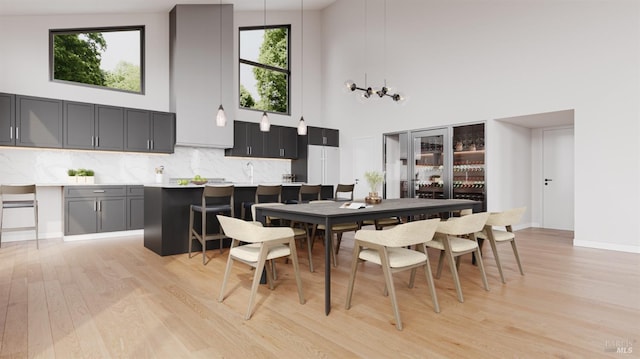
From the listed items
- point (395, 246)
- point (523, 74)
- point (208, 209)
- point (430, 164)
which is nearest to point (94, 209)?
point (208, 209)

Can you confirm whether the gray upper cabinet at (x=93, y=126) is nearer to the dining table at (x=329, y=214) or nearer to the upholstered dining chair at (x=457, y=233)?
the dining table at (x=329, y=214)

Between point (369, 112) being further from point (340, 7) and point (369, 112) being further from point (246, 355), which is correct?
point (246, 355)

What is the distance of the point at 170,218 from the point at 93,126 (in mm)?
2689

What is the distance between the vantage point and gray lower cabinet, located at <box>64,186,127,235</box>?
5.49 m

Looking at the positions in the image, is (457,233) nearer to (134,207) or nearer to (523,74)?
(523,74)

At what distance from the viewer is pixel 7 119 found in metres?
5.13

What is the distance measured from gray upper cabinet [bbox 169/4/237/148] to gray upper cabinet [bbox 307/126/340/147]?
192 centimetres

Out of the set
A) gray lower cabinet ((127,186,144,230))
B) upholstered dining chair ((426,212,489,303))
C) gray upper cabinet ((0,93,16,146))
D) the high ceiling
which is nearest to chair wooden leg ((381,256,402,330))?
upholstered dining chair ((426,212,489,303))

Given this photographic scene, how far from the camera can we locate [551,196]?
6.85 metres

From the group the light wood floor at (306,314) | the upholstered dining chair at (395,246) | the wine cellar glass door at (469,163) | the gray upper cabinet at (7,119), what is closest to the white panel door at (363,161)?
the wine cellar glass door at (469,163)

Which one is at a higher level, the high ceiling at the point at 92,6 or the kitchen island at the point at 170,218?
the high ceiling at the point at 92,6

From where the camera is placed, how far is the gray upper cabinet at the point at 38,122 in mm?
5227

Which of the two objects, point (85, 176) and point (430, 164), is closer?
point (85, 176)

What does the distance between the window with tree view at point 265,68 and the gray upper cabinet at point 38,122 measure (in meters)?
3.63
